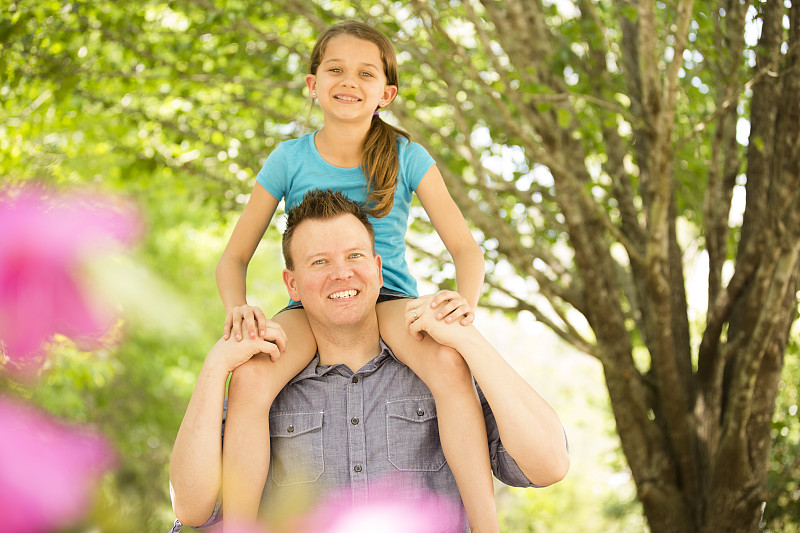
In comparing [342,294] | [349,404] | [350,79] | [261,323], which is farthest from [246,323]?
[350,79]

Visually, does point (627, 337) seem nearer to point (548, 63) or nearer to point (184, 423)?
point (548, 63)

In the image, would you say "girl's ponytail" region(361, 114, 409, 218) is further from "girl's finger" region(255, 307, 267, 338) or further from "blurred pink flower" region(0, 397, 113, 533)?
"blurred pink flower" region(0, 397, 113, 533)

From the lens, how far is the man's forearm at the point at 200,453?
1.99m

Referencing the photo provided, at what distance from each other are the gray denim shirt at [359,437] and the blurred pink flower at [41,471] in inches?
67.5

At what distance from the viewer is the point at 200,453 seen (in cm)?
200

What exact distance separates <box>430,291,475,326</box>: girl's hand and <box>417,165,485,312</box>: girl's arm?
1.19 ft

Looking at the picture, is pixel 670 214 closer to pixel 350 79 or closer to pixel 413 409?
pixel 350 79

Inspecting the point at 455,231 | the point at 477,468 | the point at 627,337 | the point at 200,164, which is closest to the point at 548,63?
the point at 627,337

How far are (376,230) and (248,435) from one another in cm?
91

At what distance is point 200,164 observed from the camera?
5523mm

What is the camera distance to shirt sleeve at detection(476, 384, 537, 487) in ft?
7.14

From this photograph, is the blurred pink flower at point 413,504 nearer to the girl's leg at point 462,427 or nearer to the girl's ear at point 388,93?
the girl's leg at point 462,427

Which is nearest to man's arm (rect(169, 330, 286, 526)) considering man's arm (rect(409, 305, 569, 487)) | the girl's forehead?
man's arm (rect(409, 305, 569, 487))

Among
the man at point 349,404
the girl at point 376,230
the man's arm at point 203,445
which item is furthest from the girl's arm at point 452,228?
the man's arm at point 203,445
